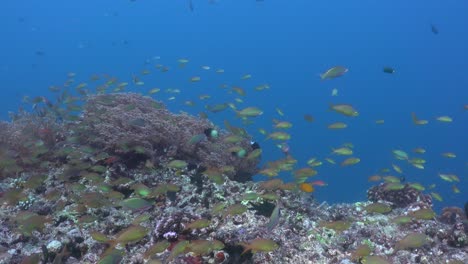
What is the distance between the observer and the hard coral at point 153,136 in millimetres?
9352

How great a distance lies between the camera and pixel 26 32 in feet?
481

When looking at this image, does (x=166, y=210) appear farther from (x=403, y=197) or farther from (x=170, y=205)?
(x=403, y=197)

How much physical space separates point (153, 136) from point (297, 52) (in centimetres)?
11919

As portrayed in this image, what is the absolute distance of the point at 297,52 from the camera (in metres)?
124

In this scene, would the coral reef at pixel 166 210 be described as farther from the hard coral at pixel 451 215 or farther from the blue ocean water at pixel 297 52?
the blue ocean water at pixel 297 52

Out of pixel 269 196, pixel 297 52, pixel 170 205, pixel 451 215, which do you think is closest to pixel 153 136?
pixel 170 205

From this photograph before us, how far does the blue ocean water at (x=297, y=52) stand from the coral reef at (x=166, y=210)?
68.3 m

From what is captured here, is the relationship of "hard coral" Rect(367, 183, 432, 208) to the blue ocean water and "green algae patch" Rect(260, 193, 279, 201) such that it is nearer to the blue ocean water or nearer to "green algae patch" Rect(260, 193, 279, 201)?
"green algae patch" Rect(260, 193, 279, 201)

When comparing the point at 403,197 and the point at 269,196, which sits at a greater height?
the point at 269,196

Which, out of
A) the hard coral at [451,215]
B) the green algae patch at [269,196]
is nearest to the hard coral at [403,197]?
the hard coral at [451,215]

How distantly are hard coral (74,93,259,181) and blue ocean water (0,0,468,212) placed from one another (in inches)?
2647

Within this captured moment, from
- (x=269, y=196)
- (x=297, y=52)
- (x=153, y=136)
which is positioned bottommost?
(x=297, y=52)

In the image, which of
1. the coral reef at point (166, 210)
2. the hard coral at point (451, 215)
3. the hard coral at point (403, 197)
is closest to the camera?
the coral reef at point (166, 210)

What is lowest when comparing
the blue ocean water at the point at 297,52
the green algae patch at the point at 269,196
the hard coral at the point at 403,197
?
the blue ocean water at the point at 297,52
